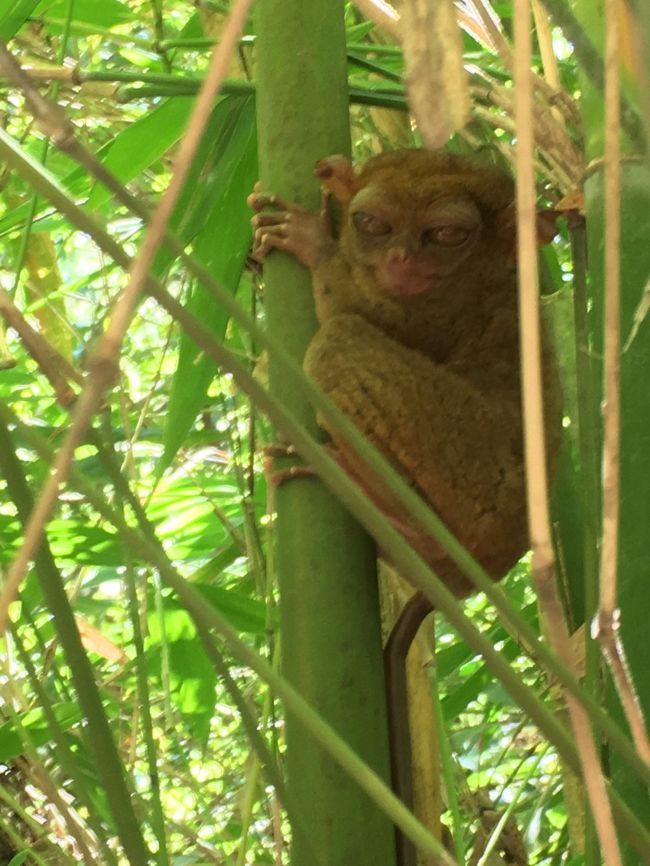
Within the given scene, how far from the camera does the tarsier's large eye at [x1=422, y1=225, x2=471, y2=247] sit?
79.5 inches

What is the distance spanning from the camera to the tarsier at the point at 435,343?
1.85 meters

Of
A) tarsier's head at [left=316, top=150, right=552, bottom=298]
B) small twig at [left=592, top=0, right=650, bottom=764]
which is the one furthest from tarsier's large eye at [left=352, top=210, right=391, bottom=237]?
small twig at [left=592, top=0, right=650, bottom=764]

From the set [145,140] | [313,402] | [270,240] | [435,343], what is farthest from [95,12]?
[313,402]

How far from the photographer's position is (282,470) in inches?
50.4

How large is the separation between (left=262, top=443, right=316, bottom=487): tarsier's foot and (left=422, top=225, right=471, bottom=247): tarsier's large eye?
73cm

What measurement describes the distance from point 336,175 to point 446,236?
65 cm

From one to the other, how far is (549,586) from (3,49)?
39 cm

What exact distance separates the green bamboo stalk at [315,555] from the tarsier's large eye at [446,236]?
27.8 inches

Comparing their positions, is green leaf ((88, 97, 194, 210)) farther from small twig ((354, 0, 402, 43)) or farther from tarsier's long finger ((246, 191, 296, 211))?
small twig ((354, 0, 402, 43))

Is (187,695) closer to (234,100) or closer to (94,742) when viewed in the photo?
(234,100)

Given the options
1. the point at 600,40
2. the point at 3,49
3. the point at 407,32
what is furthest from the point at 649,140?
the point at 600,40

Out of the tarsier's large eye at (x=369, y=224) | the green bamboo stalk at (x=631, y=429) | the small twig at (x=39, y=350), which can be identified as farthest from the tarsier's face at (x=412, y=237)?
the small twig at (x=39, y=350)

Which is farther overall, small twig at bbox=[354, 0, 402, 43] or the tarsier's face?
the tarsier's face

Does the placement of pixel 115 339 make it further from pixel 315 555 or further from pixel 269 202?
pixel 269 202
